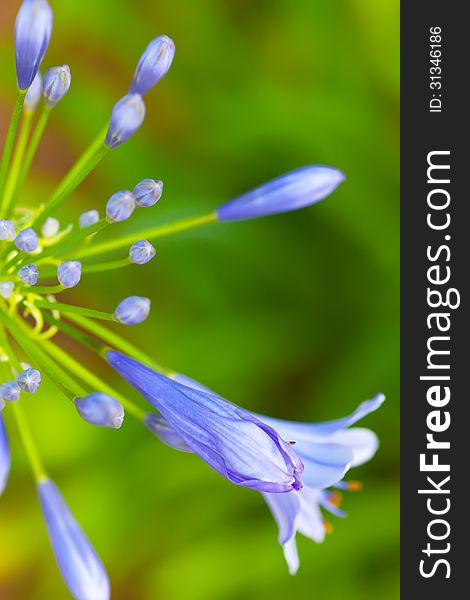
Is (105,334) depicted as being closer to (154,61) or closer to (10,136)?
(10,136)

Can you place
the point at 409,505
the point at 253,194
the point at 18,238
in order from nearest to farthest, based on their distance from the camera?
the point at 18,238, the point at 253,194, the point at 409,505

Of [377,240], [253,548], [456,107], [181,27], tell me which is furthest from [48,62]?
[253,548]

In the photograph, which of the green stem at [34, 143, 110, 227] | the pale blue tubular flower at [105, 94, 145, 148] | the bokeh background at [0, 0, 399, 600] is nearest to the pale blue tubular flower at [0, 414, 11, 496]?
the green stem at [34, 143, 110, 227]

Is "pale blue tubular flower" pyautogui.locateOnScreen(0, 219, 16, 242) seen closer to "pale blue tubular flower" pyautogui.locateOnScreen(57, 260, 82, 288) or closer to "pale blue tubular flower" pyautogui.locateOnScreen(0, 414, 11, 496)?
"pale blue tubular flower" pyautogui.locateOnScreen(57, 260, 82, 288)

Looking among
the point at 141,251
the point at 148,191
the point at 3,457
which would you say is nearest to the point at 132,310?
the point at 141,251

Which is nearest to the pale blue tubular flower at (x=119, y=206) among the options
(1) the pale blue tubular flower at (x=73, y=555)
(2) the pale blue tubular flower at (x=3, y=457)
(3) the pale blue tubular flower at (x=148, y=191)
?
(3) the pale blue tubular flower at (x=148, y=191)

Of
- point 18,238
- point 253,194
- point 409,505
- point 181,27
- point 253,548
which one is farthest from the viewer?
point 181,27

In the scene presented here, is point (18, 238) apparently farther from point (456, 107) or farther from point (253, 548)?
point (253, 548)
